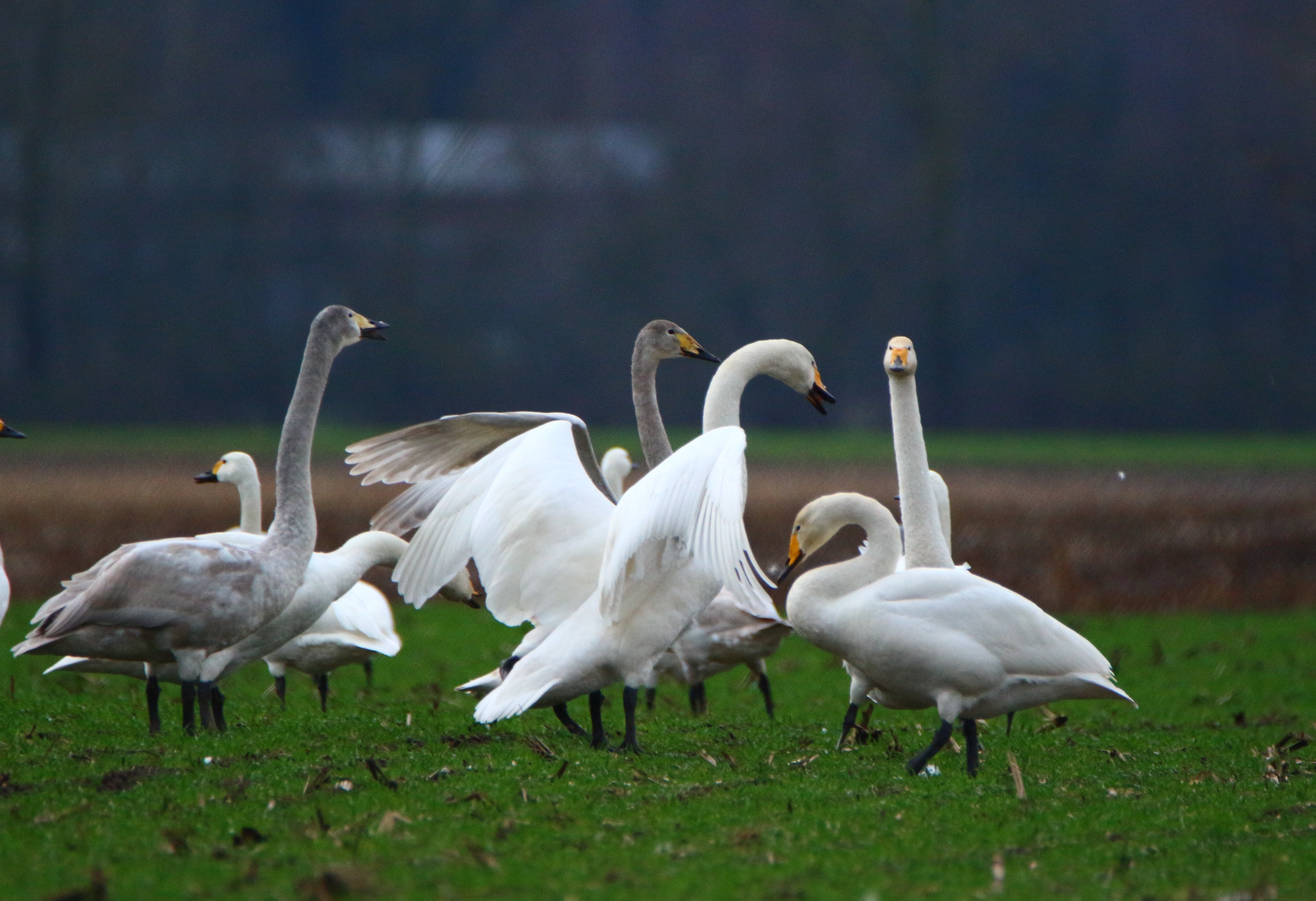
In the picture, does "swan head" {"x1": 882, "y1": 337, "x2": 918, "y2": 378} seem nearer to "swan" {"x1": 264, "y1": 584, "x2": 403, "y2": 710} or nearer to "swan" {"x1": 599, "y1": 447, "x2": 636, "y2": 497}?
"swan" {"x1": 264, "y1": 584, "x2": 403, "y2": 710}

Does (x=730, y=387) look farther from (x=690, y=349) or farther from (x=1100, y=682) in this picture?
(x=1100, y=682)

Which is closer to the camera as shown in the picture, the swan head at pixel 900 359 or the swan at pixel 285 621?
the swan at pixel 285 621

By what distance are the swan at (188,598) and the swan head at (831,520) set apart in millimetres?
2431

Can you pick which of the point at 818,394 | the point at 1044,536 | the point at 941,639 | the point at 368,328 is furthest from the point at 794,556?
the point at 1044,536

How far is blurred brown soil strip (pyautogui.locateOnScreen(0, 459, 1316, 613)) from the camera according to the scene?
18062 mm

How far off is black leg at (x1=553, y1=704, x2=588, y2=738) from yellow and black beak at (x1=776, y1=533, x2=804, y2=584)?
127 cm

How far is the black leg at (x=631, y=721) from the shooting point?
6957 mm

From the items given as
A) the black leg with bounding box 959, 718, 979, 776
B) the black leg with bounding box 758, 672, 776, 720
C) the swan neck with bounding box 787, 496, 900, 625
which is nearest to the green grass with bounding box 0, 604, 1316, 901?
the black leg with bounding box 959, 718, 979, 776

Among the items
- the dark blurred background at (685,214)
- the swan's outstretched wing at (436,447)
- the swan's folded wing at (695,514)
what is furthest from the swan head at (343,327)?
the dark blurred background at (685,214)

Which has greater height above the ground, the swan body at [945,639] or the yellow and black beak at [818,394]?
the yellow and black beak at [818,394]

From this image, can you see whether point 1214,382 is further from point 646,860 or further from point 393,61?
point 646,860

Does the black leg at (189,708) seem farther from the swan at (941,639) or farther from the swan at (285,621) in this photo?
the swan at (941,639)

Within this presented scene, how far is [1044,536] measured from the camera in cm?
1912

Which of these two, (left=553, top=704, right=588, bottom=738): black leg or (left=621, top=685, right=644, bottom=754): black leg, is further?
(left=553, top=704, right=588, bottom=738): black leg
